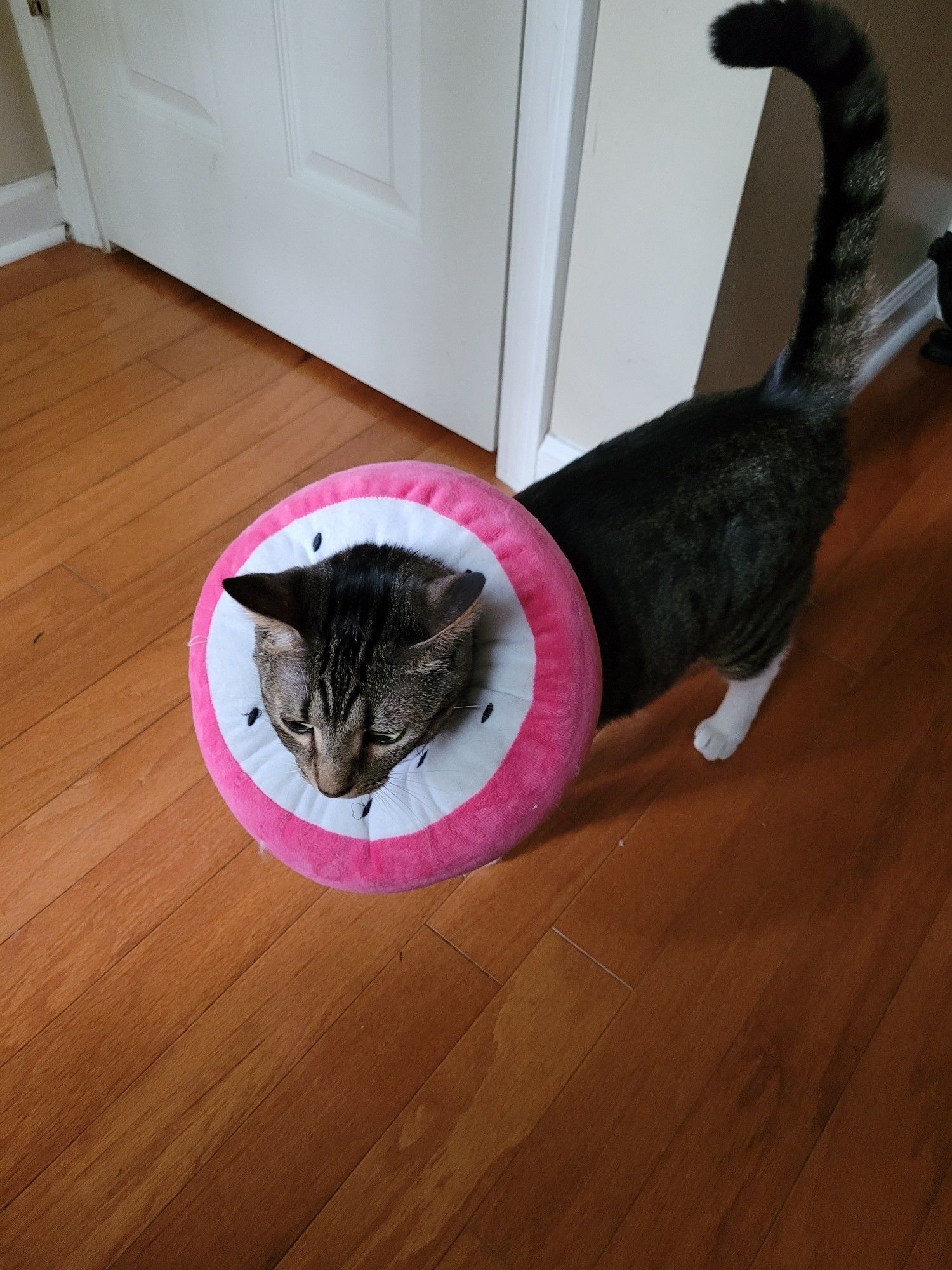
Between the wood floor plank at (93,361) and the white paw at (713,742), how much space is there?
141 centimetres

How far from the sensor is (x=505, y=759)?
0.91 meters

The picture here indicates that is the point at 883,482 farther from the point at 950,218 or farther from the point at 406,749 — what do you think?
the point at 406,749

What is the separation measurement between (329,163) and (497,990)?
1.37 meters

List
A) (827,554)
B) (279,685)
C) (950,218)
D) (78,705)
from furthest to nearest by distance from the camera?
(950,218) → (827,554) → (78,705) → (279,685)

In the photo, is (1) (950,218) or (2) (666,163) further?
(1) (950,218)

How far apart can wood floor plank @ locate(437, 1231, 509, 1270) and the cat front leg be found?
27.1 inches

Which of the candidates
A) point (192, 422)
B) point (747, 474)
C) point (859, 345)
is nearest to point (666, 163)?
point (859, 345)

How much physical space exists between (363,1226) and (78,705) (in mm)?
815

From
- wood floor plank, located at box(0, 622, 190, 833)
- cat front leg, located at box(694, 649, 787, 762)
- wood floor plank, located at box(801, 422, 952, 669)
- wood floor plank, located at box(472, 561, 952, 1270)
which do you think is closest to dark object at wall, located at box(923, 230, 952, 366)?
wood floor plank, located at box(801, 422, 952, 669)

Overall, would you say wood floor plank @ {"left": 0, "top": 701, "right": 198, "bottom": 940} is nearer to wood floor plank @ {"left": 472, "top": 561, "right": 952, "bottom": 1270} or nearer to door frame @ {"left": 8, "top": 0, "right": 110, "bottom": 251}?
wood floor plank @ {"left": 472, "top": 561, "right": 952, "bottom": 1270}

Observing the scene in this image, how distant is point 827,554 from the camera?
1592 mm

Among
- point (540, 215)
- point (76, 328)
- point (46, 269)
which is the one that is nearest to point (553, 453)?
point (540, 215)

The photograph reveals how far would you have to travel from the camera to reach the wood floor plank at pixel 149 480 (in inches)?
61.2

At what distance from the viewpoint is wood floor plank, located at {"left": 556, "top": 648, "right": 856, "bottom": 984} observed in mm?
1157
